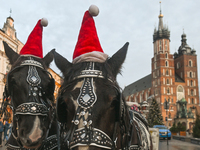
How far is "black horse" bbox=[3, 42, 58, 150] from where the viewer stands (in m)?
2.66

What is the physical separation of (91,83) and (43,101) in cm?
130

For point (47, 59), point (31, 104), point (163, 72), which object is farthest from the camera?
point (163, 72)

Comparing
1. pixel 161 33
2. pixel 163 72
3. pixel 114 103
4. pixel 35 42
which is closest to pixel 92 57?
pixel 114 103

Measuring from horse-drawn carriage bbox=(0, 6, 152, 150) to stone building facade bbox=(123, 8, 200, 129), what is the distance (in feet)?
241

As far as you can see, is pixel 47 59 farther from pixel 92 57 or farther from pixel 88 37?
pixel 92 57

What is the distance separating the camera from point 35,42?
3.88 metres

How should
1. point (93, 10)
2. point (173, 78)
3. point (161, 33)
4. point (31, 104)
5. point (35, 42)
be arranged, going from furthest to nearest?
point (161, 33) → point (173, 78) → point (35, 42) → point (31, 104) → point (93, 10)

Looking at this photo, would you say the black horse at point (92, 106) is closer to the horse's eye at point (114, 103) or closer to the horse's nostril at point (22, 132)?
the horse's eye at point (114, 103)

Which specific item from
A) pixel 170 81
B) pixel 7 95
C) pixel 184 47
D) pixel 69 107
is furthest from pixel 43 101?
pixel 184 47

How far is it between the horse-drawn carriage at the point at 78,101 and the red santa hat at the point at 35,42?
1.13 feet

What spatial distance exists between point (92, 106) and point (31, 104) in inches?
50.0

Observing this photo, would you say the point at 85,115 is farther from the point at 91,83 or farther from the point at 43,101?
the point at 43,101

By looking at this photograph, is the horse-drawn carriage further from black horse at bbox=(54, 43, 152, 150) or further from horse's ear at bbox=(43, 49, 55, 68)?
horse's ear at bbox=(43, 49, 55, 68)

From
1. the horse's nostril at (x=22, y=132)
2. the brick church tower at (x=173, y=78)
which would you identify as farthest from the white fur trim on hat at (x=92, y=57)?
the brick church tower at (x=173, y=78)
